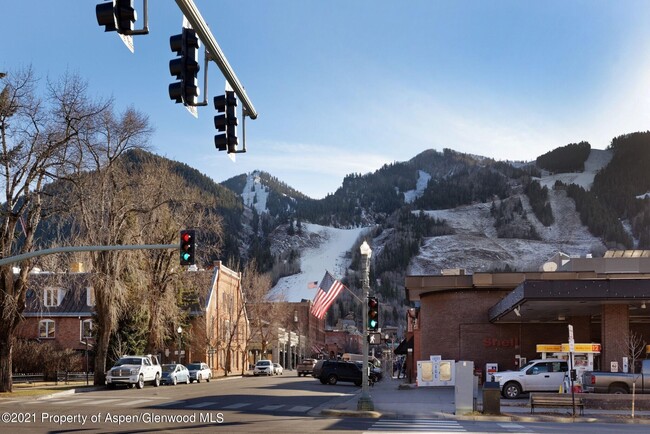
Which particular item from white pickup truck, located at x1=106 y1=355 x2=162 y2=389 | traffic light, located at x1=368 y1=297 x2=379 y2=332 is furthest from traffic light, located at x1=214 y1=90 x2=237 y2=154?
white pickup truck, located at x1=106 y1=355 x2=162 y2=389

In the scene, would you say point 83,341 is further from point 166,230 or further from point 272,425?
point 272,425

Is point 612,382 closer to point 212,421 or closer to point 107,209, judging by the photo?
point 212,421

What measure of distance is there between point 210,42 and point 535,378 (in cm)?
3020

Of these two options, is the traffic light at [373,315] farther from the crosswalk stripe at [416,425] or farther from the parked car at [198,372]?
the parked car at [198,372]

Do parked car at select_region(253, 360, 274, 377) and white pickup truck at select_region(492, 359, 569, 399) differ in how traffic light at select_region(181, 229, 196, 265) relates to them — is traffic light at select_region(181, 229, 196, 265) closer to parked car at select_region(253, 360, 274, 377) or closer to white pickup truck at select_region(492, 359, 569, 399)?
white pickup truck at select_region(492, 359, 569, 399)

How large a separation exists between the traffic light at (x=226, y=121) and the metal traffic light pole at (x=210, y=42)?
0.24m

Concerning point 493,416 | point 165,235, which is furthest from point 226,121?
point 165,235

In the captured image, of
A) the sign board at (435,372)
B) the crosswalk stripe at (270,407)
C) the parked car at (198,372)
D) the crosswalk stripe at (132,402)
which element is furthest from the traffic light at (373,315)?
the parked car at (198,372)

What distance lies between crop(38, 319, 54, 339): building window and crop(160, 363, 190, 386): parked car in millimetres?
21570

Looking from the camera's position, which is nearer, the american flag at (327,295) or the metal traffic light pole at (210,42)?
the metal traffic light pole at (210,42)

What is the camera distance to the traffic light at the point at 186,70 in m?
11.7

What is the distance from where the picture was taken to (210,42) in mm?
12414

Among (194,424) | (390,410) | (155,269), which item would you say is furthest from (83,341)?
(194,424)

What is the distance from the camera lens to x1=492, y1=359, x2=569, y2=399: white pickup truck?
37.3 metres
